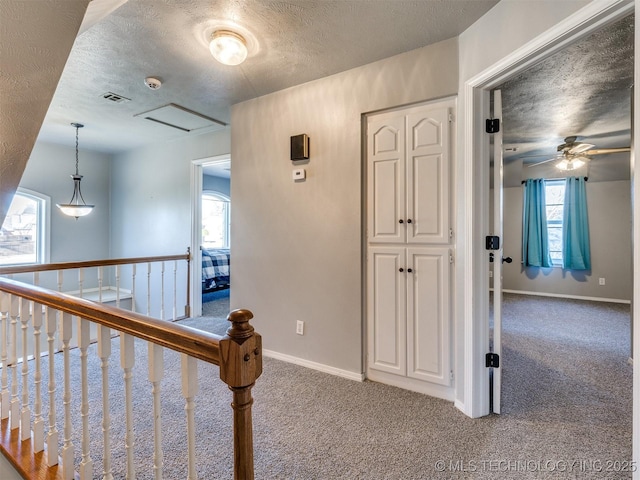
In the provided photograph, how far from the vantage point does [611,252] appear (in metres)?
5.04

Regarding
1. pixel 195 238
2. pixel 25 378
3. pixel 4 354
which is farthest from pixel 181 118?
pixel 25 378

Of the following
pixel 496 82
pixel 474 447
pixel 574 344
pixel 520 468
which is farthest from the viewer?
pixel 574 344

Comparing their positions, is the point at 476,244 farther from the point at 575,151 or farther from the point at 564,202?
the point at 564,202

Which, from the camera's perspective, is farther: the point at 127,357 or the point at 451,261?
the point at 451,261

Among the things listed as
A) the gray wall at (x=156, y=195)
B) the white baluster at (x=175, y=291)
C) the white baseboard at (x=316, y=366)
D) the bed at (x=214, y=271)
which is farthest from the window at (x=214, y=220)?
the white baseboard at (x=316, y=366)

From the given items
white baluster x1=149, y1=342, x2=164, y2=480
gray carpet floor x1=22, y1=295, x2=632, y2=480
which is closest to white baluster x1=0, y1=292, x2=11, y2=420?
gray carpet floor x1=22, y1=295, x2=632, y2=480

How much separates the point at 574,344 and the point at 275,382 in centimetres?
302

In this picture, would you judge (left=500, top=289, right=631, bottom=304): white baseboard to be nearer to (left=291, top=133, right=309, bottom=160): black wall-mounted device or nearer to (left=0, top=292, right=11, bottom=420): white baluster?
(left=291, top=133, right=309, bottom=160): black wall-mounted device

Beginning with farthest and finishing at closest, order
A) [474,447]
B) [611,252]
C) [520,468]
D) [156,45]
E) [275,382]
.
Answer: [611,252]
[275,382]
[156,45]
[474,447]
[520,468]

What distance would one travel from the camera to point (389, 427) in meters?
1.78

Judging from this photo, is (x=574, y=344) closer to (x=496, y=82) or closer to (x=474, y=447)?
(x=474, y=447)

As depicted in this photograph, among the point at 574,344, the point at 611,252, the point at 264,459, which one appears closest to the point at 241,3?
the point at 264,459

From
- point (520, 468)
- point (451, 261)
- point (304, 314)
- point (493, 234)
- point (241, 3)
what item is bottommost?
point (520, 468)

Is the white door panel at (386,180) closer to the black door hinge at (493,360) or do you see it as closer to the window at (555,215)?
the black door hinge at (493,360)
